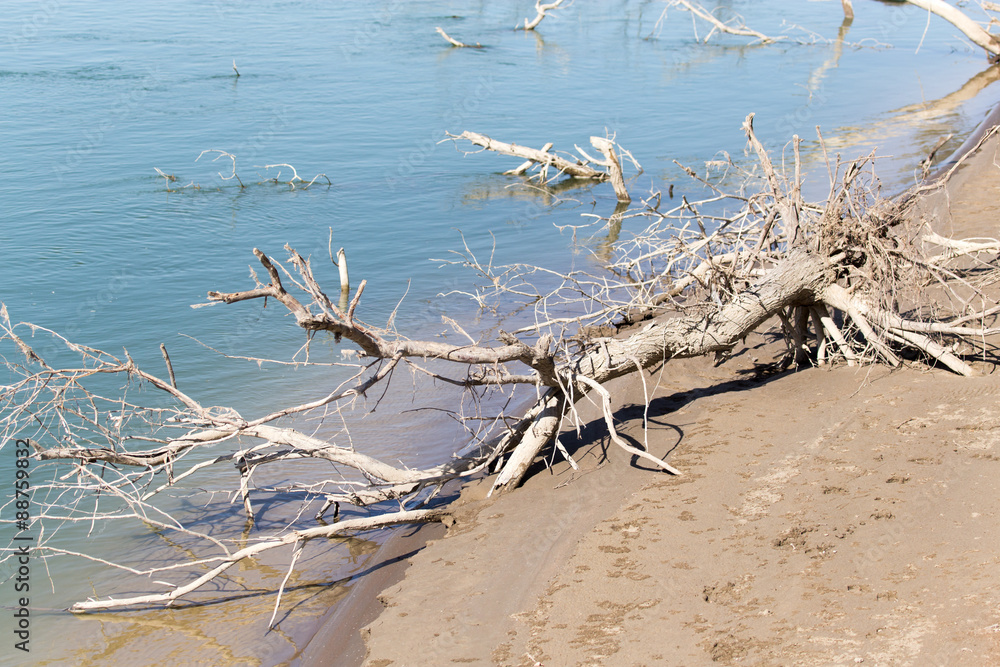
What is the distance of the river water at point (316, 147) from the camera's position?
7211mm

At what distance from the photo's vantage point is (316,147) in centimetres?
1673

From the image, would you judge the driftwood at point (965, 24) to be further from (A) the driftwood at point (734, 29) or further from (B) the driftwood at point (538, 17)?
(B) the driftwood at point (538, 17)

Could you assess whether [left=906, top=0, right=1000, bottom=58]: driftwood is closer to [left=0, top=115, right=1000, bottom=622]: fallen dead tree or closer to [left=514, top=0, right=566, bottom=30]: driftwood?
[left=514, top=0, right=566, bottom=30]: driftwood

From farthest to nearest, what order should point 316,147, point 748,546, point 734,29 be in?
point 734,29 → point 316,147 → point 748,546

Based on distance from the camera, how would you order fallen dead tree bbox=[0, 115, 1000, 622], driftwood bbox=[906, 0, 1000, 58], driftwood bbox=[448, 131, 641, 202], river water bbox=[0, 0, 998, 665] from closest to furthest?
fallen dead tree bbox=[0, 115, 1000, 622] → river water bbox=[0, 0, 998, 665] → driftwood bbox=[448, 131, 641, 202] → driftwood bbox=[906, 0, 1000, 58]

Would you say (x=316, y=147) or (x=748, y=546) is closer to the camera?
(x=748, y=546)

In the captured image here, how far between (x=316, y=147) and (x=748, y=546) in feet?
46.4

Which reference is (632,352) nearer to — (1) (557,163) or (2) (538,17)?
(1) (557,163)

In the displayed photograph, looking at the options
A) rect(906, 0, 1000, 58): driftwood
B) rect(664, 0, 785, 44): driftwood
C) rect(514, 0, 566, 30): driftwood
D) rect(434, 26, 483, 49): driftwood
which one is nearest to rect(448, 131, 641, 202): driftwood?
rect(434, 26, 483, 49): driftwood

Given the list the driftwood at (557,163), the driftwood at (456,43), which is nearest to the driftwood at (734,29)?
the driftwood at (456,43)

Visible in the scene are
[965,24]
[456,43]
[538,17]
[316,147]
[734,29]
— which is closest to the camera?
[316,147]

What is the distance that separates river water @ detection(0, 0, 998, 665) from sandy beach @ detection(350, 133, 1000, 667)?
4.07 feet

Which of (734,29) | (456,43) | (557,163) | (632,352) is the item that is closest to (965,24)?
(734,29)

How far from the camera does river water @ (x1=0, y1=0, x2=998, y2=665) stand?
7211mm
